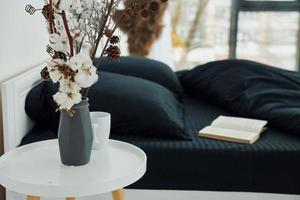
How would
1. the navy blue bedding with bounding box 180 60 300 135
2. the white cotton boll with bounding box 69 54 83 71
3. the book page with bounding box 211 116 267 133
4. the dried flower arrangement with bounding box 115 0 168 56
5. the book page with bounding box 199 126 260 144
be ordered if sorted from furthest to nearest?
the dried flower arrangement with bounding box 115 0 168 56, the navy blue bedding with bounding box 180 60 300 135, the book page with bounding box 211 116 267 133, the book page with bounding box 199 126 260 144, the white cotton boll with bounding box 69 54 83 71

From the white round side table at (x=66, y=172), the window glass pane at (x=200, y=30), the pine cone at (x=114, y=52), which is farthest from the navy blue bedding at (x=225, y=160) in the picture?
the window glass pane at (x=200, y=30)

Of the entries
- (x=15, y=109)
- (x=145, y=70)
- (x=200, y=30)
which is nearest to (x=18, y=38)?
(x=15, y=109)

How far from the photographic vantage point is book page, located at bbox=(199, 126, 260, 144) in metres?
1.62

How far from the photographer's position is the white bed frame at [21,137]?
1.48 metres

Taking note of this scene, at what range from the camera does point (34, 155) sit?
1.35m

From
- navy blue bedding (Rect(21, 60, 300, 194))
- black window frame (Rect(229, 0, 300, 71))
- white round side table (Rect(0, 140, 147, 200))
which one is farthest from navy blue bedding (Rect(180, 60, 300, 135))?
black window frame (Rect(229, 0, 300, 71))

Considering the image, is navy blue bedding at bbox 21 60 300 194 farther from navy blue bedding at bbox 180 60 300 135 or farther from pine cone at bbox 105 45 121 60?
pine cone at bbox 105 45 121 60

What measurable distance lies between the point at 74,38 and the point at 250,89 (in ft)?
3.80

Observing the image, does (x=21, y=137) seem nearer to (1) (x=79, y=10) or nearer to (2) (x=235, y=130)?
(1) (x=79, y=10)

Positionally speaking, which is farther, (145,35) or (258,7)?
(258,7)

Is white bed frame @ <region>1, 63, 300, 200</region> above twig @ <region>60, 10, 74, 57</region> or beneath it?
beneath

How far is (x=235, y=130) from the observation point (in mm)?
1745

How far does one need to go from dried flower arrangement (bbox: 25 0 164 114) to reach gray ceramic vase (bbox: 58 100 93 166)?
1.7 inches

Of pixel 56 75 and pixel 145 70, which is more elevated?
pixel 56 75
